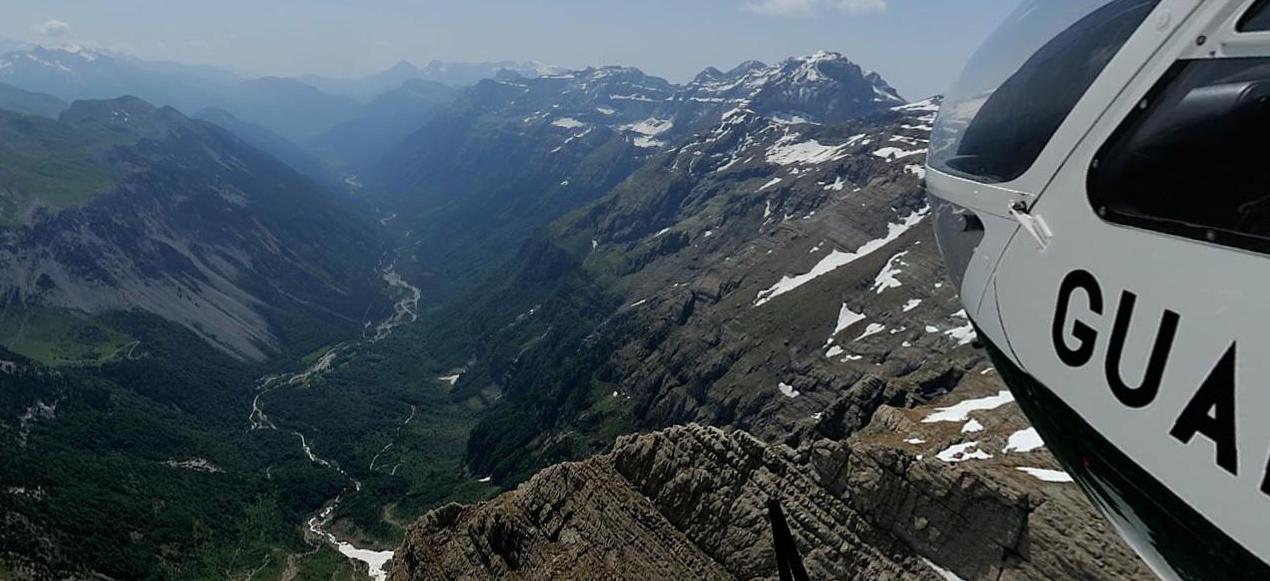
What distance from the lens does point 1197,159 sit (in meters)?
5.55

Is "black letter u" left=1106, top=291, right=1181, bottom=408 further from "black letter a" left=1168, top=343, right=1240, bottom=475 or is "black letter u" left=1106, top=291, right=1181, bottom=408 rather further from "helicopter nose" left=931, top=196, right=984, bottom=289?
"helicopter nose" left=931, top=196, right=984, bottom=289

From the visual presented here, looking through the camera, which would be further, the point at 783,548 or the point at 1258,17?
→ the point at 783,548

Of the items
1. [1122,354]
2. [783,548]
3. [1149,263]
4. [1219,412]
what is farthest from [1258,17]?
[783,548]

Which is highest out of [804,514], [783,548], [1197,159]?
[1197,159]

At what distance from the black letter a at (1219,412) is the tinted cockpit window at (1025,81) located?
2.63 m

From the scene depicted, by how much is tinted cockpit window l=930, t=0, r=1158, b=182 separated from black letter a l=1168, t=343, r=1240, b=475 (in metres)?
2.63

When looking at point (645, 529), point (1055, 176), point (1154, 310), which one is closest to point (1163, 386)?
point (1154, 310)

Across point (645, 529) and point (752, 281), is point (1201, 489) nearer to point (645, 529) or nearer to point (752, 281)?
point (645, 529)

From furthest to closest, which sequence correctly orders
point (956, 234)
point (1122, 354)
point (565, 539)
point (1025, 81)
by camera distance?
point (565, 539), point (956, 234), point (1025, 81), point (1122, 354)

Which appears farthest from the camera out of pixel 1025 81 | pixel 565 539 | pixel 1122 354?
pixel 565 539

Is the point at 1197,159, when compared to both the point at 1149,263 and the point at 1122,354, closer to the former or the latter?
the point at 1149,263

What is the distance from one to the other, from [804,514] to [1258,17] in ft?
110

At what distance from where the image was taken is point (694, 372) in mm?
175000

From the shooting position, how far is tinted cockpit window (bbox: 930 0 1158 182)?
21.5 feet
